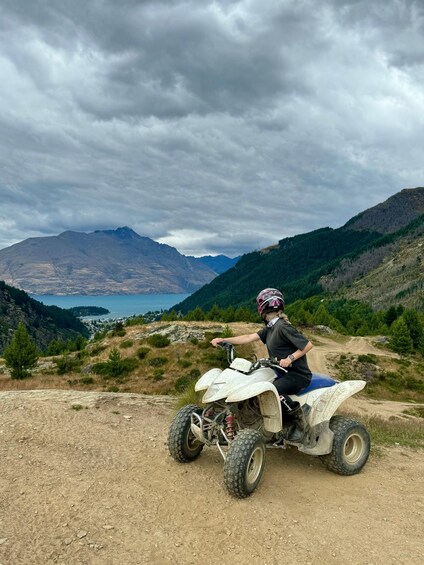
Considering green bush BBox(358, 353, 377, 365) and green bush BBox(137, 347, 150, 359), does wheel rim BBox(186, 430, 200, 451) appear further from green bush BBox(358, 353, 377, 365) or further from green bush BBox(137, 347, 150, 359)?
green bush BBox(358, 353, 377, 365)

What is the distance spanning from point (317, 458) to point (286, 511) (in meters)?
2.47

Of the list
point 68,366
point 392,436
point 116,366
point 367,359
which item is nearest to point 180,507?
point 392,436

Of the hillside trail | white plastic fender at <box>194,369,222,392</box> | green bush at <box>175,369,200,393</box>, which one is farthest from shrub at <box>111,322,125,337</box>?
white plastic fender at <box>194,369,222,392</box>

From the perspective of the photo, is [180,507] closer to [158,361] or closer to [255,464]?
[255,464]

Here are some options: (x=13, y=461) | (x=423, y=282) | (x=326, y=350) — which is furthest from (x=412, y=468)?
(x=423, y=282)

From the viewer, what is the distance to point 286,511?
5898 millimetres

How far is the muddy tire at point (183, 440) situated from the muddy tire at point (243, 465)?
4.20 feet

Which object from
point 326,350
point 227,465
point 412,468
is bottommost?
point 326,350

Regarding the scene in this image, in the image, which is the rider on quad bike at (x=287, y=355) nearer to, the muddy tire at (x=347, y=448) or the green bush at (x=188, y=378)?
the muddy tire at (x=347, y=448)

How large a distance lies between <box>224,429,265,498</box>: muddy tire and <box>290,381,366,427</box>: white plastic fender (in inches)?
58.7

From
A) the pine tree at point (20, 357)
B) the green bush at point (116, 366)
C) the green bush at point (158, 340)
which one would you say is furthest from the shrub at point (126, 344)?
the pine tree at point (20, 357)

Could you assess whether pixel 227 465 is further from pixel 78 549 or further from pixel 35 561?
pixel 35 561

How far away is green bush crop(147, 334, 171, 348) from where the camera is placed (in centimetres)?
4134

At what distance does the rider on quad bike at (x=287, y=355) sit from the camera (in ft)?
23.2
